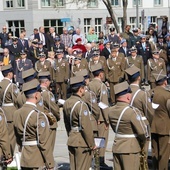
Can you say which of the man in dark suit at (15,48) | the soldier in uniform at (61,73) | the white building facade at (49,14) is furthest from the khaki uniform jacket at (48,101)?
the white building facade at (49,14)

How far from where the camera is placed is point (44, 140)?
27.9 feet

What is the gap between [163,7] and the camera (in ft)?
190

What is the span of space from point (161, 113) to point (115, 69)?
8.56 metres

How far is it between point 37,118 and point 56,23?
42.8 metres

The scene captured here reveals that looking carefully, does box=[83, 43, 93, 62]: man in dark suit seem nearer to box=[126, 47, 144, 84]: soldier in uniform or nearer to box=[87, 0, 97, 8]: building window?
box=[126, 47, 144, 84]: soldier in uniform

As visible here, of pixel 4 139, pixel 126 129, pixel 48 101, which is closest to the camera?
pixel 126 129

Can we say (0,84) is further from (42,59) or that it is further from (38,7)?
(38,7)

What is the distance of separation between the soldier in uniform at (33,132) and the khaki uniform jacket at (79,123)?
1032 mm

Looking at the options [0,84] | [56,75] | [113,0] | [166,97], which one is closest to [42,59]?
[56,75]

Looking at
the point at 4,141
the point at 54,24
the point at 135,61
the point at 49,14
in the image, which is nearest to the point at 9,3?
the point at 49,14

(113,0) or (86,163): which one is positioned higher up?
(113,0)

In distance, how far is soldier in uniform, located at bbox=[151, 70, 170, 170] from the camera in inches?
410

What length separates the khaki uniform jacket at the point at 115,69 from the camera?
19031 mm

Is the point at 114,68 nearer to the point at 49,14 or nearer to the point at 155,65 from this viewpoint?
the point at 155,65
